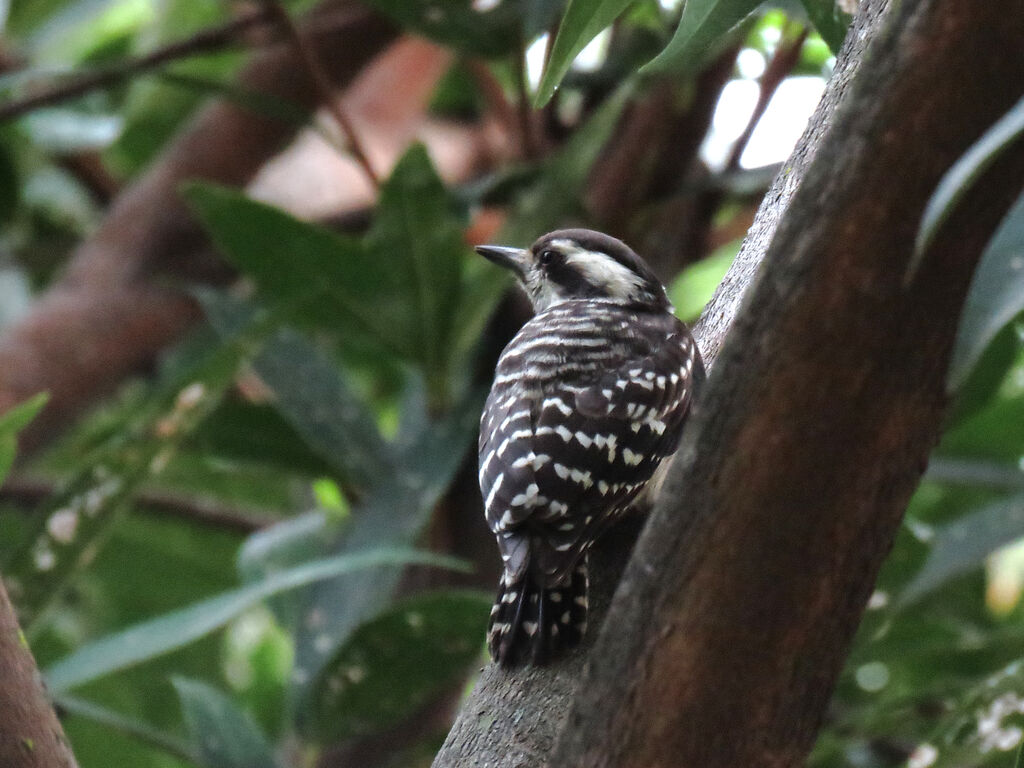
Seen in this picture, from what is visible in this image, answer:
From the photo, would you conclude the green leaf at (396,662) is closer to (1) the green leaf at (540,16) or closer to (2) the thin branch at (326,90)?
(2) the thin branch at (326,90)

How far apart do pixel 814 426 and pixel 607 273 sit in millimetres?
1786

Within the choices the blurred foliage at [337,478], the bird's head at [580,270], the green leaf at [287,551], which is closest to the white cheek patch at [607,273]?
the bird's head at [580,270]

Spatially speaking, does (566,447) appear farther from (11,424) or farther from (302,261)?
(302,261)

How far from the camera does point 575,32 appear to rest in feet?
4.19

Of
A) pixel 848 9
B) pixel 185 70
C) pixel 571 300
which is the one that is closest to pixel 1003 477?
pixel 571 300

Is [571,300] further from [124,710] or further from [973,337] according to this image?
[973,337]

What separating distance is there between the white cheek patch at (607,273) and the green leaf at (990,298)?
66.9 inches

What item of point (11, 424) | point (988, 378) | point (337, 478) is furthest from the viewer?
point (337, 478)

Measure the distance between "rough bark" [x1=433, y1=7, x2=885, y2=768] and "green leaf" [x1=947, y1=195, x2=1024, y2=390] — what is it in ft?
1.35

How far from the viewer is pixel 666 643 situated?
3.42 feet

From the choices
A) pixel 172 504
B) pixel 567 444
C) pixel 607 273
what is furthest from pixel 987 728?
pixel 172 504

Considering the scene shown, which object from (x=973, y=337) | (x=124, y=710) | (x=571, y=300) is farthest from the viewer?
(x=124, y=710)

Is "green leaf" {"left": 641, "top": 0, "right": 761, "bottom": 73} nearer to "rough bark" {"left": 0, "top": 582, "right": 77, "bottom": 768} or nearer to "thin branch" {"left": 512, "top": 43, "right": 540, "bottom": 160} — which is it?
"rough bark" {"left": 0, "top": 582, "right": 77, "bottom": 768}

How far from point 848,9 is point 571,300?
0.98 metres
